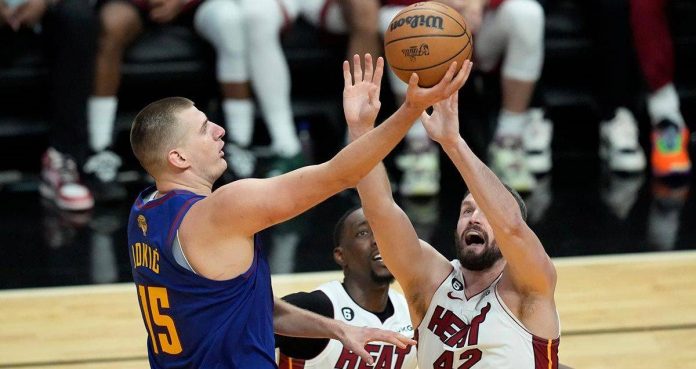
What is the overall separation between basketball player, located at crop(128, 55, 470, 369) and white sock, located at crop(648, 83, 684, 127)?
14.9 feet

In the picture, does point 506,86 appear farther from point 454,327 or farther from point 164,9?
point 454,327

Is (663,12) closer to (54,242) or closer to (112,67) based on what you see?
(112,67)

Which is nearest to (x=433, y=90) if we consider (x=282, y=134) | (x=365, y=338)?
(x=365, y=338)

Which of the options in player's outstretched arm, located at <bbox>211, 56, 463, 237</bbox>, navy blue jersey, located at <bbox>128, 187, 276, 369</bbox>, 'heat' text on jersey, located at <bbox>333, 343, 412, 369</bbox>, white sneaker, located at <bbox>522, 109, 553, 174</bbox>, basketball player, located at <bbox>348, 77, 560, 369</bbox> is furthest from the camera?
white sneaker, located at <bbox>522, 109, 553, 174</bbox>

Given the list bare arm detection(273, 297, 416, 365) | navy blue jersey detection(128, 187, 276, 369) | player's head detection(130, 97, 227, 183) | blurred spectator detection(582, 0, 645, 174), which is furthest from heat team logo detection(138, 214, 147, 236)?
blurred spectator detection(582, 0, 645, 174)

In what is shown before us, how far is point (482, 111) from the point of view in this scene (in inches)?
320

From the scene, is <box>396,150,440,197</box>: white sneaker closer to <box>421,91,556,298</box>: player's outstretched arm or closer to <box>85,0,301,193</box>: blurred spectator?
<box>85,0,301,193</box>: blurred spectator

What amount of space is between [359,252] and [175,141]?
1261 millimetres

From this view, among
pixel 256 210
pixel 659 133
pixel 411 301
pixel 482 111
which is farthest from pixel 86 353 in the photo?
pixel 659 133

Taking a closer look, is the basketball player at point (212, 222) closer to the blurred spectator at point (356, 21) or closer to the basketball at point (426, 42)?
the basketball at point (426, 42)

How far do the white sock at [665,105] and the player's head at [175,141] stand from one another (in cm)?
483

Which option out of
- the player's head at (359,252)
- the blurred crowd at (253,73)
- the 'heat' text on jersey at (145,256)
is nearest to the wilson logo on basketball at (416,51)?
the 'heat' text on jersey at (145,256)

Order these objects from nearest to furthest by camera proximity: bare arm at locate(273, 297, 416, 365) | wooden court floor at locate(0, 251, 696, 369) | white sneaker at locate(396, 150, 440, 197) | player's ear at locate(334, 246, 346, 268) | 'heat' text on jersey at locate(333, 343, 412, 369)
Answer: bare arm at locate(273, 297, 416, 365) < 'heat' text on jersey at locate(333, 343, 412, 369) < player's ear at locate(334, 246, 346, 268) < wooden court floor at locate(0, 251, 696, 369) < white sneaker at locate(396, 150, 440, 197)

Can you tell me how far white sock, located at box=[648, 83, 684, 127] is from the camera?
7.88 meters
